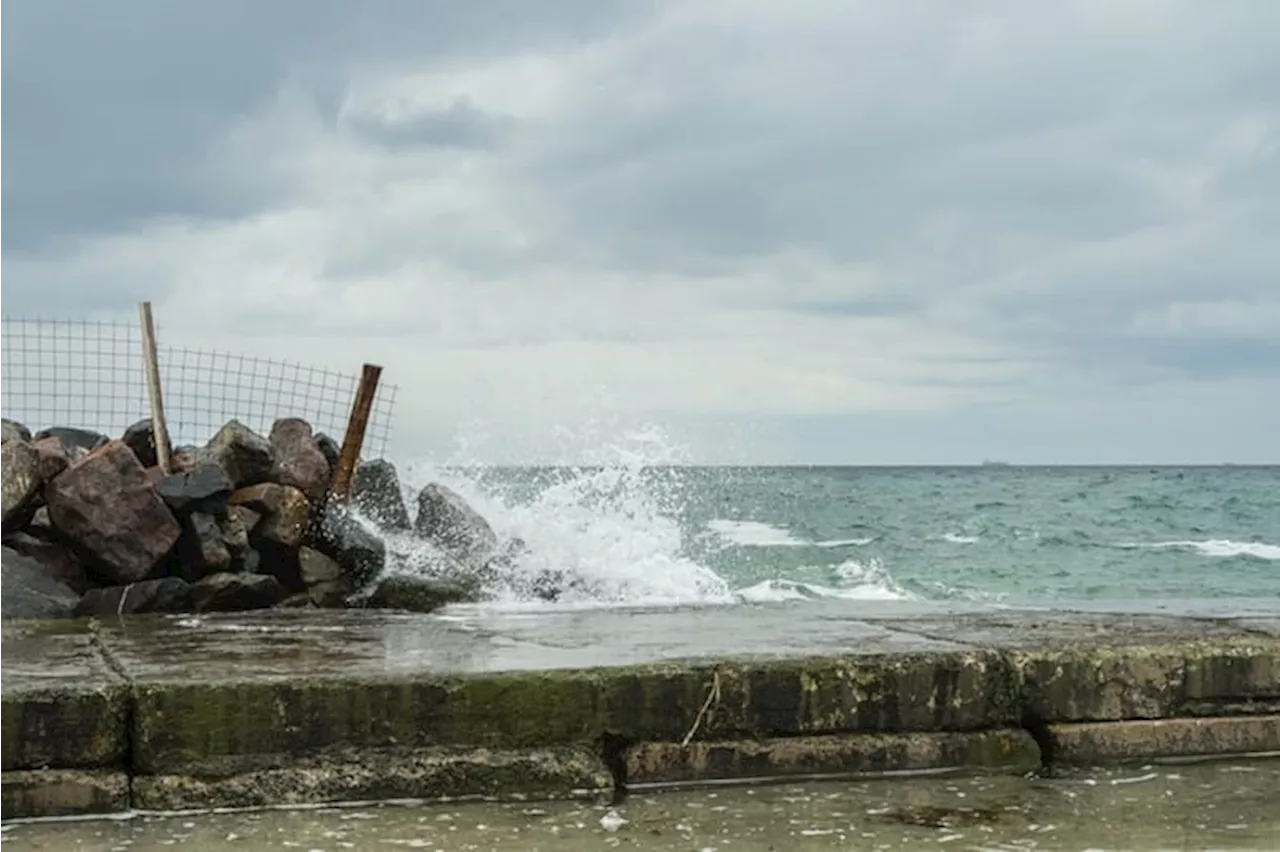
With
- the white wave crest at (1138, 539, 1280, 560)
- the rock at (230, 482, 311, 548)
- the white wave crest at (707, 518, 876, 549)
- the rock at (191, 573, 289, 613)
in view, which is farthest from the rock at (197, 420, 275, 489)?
the white wave crest at (1138, 539, 1280, 560)

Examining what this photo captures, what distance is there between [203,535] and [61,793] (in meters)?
5.14

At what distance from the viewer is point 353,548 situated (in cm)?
971

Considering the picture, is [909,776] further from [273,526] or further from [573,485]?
[573,485]

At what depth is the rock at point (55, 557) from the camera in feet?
29.2

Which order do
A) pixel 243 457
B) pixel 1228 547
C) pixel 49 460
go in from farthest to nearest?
pixel 1228 547, pixel 243 457, pixel 49 460

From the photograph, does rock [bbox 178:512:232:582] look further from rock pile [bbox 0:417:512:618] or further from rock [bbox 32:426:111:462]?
rock [bbox 32:426:111:462]

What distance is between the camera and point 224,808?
420 cm

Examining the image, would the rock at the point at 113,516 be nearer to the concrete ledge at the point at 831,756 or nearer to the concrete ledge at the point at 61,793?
the concrete ledge at the point at 61,793

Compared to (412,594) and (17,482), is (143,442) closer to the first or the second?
(17,482)

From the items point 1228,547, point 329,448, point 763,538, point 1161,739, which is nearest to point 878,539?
point 763,538

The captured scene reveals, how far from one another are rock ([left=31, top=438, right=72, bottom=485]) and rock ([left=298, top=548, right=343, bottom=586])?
5.45 ft

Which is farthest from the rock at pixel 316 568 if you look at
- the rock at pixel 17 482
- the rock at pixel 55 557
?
the rock at pixel 17 482

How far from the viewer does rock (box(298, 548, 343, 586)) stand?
31.4 feet

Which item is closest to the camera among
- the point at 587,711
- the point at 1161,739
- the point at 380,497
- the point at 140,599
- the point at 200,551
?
the point at 587,711
